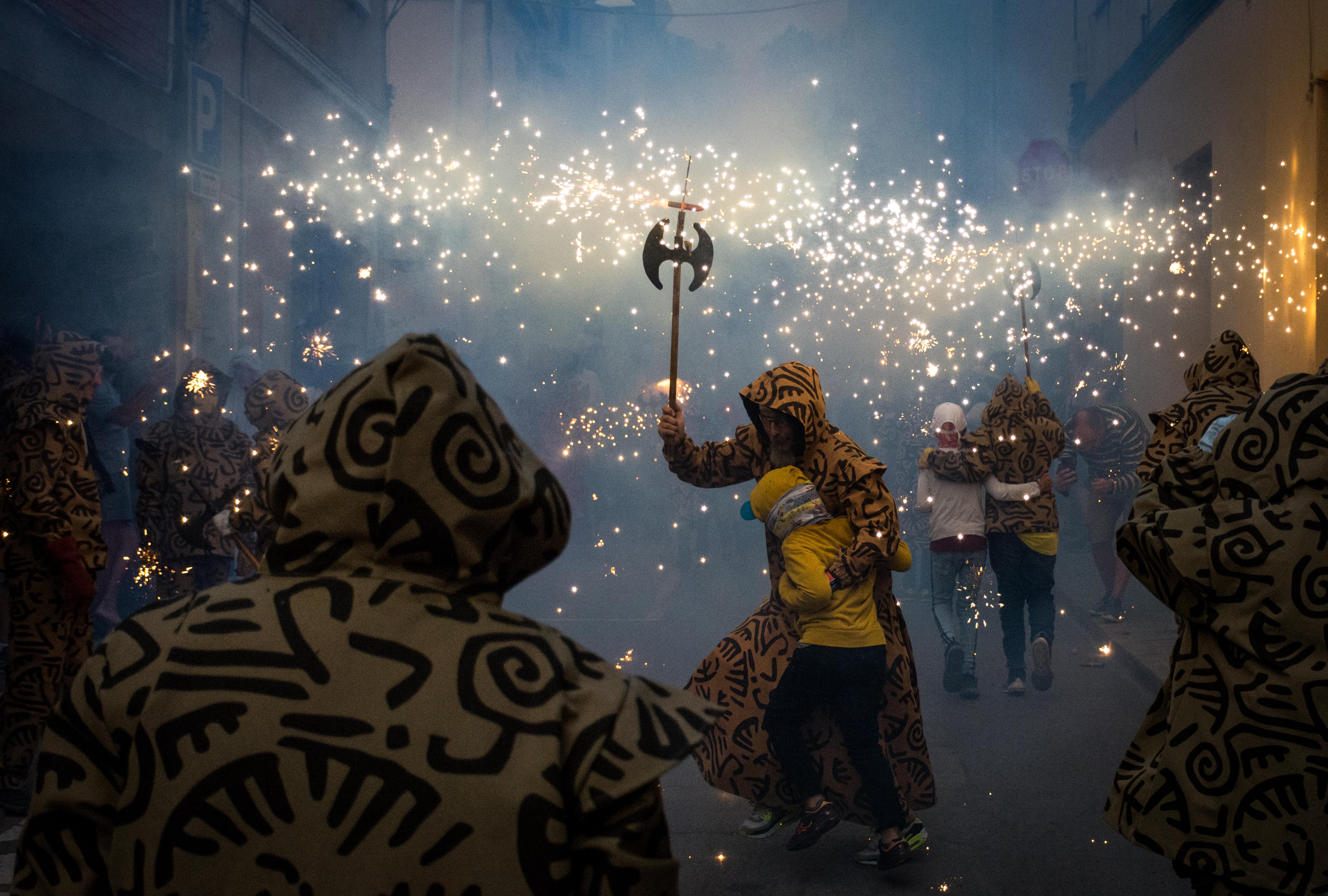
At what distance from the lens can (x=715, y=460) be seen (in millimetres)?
5344

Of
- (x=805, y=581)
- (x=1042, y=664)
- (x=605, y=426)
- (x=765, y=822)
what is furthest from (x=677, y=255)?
(x=605, y=426)

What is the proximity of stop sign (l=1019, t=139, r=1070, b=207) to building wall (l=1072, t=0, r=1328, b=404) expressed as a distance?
3.70 metres

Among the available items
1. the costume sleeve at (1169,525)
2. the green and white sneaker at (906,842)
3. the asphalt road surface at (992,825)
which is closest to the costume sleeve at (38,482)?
the asphalt road surface at (992,825)

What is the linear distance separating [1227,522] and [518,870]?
6.90ft

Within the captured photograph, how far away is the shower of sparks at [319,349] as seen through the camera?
14.4 meters

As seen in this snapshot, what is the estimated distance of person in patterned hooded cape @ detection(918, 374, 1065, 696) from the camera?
24.4 feet

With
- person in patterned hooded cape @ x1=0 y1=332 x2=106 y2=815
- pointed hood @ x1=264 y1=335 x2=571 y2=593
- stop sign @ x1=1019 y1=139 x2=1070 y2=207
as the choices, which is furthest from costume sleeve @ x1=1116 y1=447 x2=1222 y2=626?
stop sign @ x1=1019 y1=139 x2=1070 y2=207

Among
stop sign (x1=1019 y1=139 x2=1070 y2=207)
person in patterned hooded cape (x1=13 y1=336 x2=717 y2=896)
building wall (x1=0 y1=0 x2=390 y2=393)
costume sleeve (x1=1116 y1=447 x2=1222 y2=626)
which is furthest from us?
stop sign (x1=1019 y1=139 x2=1070 y2=207)

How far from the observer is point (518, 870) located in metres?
1.46

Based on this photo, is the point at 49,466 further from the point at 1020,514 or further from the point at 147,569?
the point at 1020,514

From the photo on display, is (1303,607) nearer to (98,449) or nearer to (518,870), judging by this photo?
(518,870)

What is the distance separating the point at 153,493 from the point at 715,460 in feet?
12.5

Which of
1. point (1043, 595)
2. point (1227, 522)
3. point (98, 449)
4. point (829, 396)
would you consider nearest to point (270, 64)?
point (98, 449)

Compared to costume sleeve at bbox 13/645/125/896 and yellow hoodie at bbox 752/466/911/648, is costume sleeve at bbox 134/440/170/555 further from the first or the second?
costume sleeve at bbox 13/645/125/896
